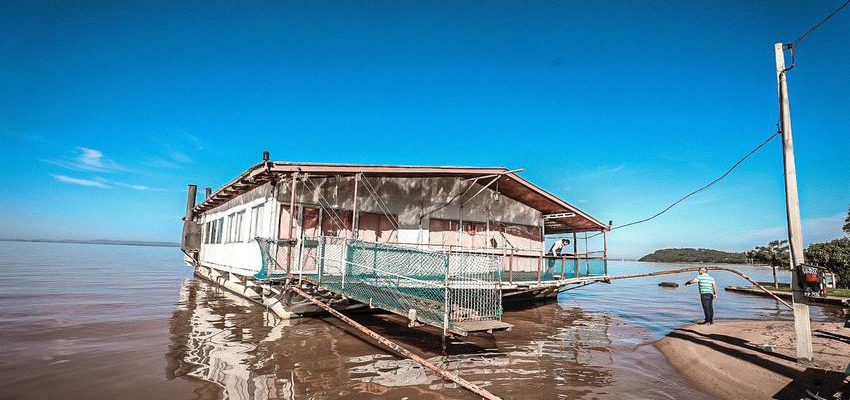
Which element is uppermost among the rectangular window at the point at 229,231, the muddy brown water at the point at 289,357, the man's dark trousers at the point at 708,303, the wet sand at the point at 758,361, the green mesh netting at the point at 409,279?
the rectangular window at the point at 229,231

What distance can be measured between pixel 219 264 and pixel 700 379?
18859 mm

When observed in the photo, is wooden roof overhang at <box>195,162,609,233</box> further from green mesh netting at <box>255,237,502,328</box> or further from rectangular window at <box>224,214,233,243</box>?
green mesh netting at <box>255,237,502,328</box>

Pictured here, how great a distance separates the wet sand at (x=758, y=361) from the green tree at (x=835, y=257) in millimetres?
19109

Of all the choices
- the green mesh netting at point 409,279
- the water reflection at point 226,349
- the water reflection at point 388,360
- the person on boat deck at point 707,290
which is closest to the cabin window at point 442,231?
the water reflection at point 388,360

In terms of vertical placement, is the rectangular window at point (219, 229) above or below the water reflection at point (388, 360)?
above

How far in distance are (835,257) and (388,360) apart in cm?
3073

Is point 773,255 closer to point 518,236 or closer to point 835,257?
point 835,257

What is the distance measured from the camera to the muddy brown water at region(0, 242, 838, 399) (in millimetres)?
6086

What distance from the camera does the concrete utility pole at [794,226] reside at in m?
6.87

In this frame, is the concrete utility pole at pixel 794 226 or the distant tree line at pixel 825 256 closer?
the concrete utility pole at pixel 794 226

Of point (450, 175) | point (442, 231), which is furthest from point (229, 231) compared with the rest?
point (450, 175)

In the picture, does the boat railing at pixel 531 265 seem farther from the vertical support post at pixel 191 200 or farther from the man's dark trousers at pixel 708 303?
the vertical support post at pixel 191 200

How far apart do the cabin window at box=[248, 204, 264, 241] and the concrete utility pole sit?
45.1 ft

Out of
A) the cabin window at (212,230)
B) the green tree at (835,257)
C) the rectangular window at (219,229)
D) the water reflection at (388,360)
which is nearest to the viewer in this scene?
the water reflection at (388,360)
